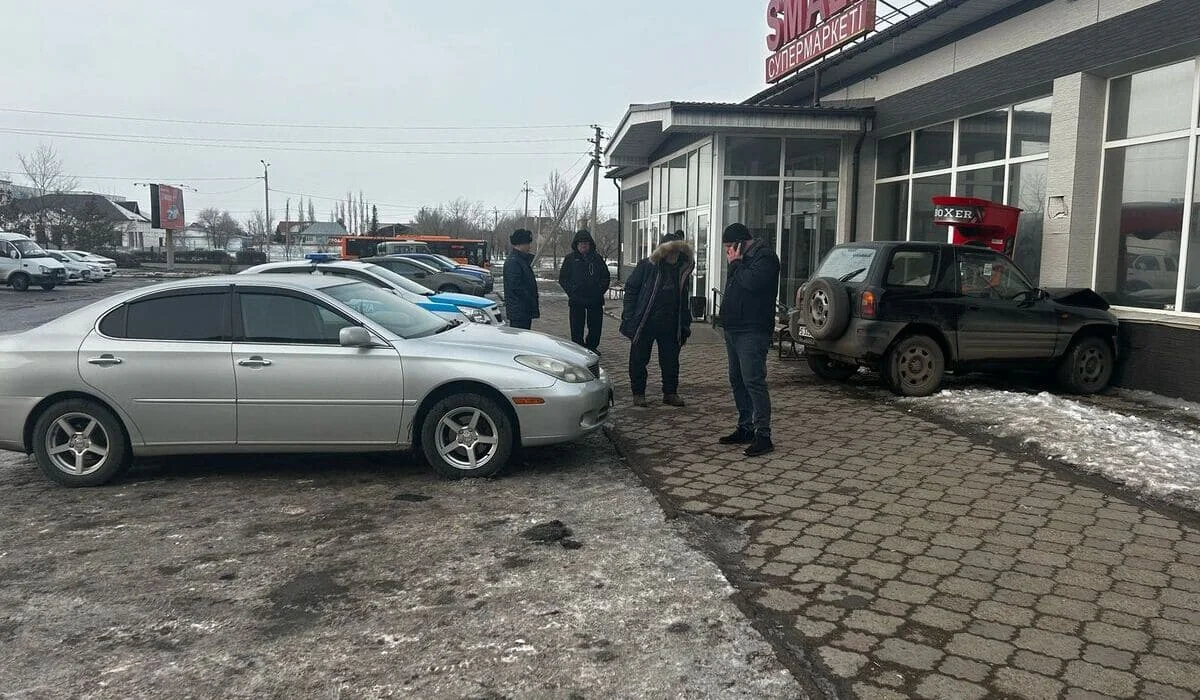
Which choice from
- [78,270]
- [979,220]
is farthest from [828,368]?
[78,270]

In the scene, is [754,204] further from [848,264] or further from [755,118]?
[848,264]

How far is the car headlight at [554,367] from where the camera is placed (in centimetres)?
594

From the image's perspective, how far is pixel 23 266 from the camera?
2886 centimetres

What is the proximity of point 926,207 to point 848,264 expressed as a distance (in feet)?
18.7

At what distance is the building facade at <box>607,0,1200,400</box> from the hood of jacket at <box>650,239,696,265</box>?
5.13 m

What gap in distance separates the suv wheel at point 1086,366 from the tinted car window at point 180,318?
812 cm

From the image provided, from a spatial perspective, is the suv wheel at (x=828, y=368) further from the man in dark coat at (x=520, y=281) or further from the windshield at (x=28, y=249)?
the windshield at (x=28, y=249)

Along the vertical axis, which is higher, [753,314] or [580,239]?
[580,239]

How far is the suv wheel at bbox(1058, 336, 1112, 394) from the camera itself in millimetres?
9047

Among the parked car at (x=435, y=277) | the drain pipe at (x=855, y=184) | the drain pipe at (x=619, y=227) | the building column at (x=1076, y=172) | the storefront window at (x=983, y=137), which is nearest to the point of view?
the building column at (x=1076, y=172)

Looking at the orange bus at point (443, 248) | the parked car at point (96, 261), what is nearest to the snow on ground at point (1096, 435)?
the parked car at point (96, 261)

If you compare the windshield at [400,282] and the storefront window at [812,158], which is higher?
the storefront window at [812,158]

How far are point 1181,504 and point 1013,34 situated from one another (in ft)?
26.8

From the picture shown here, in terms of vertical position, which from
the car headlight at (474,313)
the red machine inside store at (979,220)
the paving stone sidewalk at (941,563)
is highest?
the red machine inside store at (979,220)
